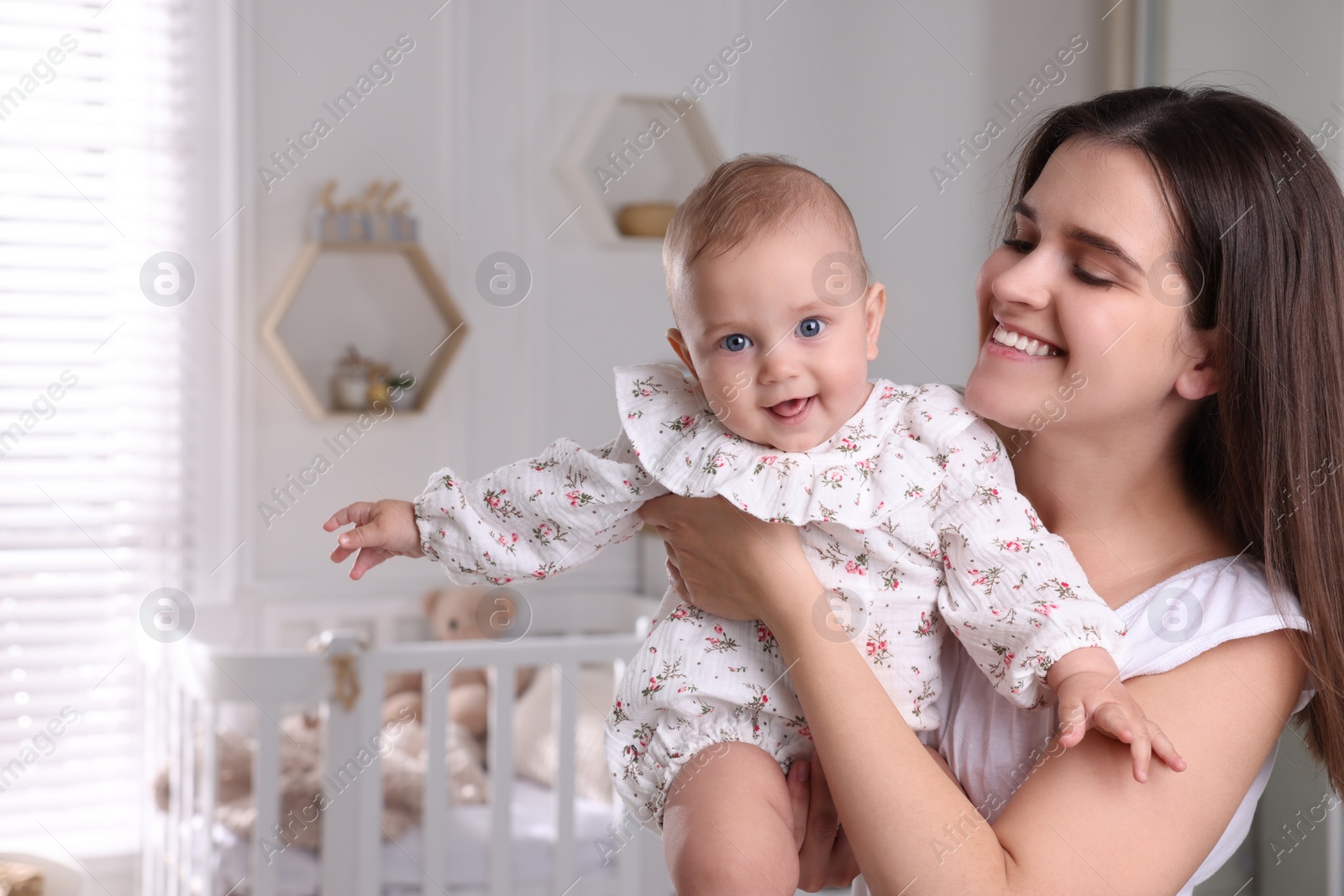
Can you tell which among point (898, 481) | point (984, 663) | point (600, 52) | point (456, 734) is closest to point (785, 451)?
point (898, 481)

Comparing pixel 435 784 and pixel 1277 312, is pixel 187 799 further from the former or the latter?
pixel 1277 312

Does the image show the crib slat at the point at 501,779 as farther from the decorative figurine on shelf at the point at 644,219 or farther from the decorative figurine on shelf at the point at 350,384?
the decorative figurine on shelf at the point at 644,219

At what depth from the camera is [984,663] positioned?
110cm

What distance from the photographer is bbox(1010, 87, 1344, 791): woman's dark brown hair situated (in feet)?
3.50

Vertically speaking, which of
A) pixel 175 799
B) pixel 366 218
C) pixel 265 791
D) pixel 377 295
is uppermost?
pixel 366 218

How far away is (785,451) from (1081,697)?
1.13 feet

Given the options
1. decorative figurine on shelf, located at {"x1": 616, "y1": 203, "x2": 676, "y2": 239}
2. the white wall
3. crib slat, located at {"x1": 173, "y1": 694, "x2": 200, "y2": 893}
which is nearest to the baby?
crib slat, located at {"x1": 173, "y1": 694, "x2": 200, "y2": 893}

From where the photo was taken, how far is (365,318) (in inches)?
126

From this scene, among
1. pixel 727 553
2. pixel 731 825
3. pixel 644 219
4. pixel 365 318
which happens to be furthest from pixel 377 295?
pixel 731 825

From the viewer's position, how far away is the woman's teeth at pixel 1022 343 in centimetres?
109

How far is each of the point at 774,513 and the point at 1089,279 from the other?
364mm

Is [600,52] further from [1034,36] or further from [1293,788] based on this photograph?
[1293,788]

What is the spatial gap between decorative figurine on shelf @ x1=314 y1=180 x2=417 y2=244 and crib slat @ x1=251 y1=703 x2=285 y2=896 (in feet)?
4.66

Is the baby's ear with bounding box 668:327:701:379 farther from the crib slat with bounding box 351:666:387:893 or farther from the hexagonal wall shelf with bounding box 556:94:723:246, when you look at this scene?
the hexagonal wall shelf with bounding box 556:94:723:246
